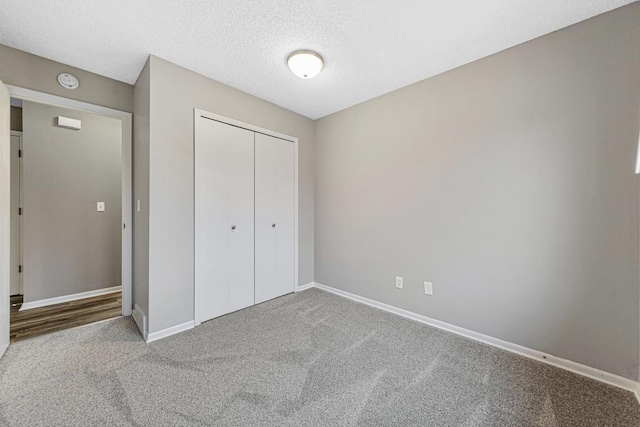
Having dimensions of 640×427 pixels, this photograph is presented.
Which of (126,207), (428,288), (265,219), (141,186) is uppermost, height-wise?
(141,186)

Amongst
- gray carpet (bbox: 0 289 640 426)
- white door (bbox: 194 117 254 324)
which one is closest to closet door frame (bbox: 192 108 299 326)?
white door (bbox: 194 117 254 324)

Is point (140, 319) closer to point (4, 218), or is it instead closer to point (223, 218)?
point (223, 218)

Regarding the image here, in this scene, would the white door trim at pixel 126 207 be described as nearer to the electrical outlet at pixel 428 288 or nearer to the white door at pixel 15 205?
the white door at pixel 15 205

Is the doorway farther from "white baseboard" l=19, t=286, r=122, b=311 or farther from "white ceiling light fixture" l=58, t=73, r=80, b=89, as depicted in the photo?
"white ceiling light fixture" l=58, t=73, r=80, b=89

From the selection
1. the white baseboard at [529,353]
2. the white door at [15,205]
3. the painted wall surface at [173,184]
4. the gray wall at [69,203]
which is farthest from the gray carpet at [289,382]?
Result: the white door at [15,205]

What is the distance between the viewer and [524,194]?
1.96 m

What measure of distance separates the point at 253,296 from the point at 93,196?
254cm

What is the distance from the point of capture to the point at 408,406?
57.2 inches

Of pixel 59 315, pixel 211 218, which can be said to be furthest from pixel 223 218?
pixel 59 315

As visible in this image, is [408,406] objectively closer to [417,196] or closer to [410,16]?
[417,196]

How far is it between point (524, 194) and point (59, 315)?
15.2 feet

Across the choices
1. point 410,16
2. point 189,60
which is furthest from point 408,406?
point 189,60

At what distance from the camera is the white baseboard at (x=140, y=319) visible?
2188 mm

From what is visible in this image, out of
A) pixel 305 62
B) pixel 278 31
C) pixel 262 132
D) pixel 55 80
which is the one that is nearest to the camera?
pixel 278 31
